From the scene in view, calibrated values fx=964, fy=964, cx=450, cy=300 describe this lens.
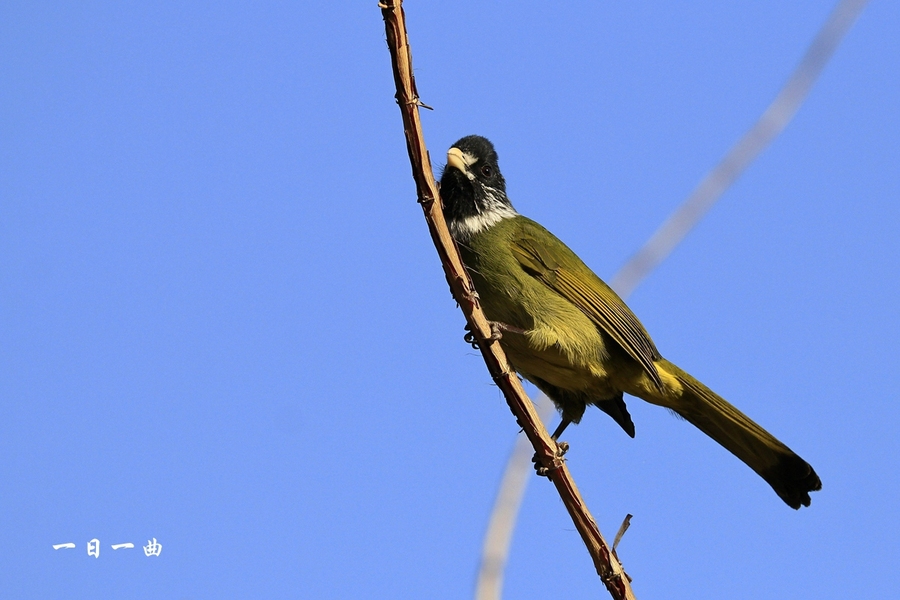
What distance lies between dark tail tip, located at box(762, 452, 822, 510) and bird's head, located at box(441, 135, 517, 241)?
209 cm

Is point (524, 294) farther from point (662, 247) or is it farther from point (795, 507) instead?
point (662, 247)

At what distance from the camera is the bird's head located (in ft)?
17.7

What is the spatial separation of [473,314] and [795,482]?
251 centimetres

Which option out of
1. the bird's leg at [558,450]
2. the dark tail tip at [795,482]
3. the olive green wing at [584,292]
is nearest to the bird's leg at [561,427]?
the bird's leg at [558,450]

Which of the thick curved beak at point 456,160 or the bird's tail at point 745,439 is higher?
Answer: the thick curved beak at point 456,160

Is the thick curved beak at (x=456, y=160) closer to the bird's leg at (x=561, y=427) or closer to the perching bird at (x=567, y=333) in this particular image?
the perching bird at (x=567, y=333)

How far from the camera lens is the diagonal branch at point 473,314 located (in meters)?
3.14

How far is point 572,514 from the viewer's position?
142 inches

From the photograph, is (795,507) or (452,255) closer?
(452,255)

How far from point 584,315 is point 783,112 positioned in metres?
→ 2.81

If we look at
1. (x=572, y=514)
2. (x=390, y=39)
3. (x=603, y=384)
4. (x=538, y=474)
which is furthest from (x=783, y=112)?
(x=603, y=384)

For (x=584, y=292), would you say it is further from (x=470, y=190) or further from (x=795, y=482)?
(x=795, y=482)

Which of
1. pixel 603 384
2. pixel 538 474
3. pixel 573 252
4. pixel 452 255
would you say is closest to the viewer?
pixel 452 255

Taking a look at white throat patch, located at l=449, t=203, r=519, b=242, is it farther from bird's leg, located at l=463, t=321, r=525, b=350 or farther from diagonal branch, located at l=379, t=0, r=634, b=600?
diagonal branch, located at l=379, t=0, r=634, b=600
